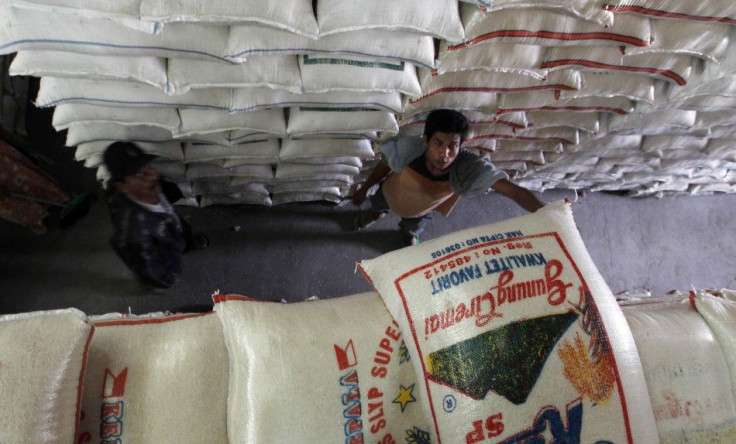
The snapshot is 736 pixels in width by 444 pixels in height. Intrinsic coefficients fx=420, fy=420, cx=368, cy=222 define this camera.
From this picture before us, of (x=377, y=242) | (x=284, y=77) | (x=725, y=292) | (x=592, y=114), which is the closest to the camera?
(x=284, y=77)

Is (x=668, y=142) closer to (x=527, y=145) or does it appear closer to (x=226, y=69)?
(x=527, y=145)

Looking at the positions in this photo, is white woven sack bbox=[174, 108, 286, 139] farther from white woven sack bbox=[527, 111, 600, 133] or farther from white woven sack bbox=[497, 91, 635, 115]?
white woven sack bbox=[527, 111, 600, 133]

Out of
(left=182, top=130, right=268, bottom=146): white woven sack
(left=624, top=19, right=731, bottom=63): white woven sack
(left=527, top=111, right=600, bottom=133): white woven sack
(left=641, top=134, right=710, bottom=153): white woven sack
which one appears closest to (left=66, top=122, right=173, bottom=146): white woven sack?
(left=182, top=130, right=268, bottom=146): white woven sack

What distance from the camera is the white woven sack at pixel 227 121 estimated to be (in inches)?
59.5

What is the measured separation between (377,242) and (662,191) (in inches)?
88.8

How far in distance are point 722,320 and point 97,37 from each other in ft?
6.52

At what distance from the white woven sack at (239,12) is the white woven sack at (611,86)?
43.7 inches

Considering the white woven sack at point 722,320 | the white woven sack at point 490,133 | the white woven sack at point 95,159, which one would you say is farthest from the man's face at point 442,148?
the white woven sack at point 95,159

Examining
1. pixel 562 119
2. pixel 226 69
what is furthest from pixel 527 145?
pixel 226 69

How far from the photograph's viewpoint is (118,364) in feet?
3.69

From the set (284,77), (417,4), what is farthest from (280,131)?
(417,4)

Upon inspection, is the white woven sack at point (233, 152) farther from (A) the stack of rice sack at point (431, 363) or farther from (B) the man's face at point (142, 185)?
(A) the stack of rice sack at point (431, 363)

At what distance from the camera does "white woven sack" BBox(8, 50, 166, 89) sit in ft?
3.95

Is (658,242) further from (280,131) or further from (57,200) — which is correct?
(57,200)
